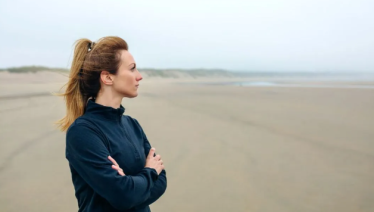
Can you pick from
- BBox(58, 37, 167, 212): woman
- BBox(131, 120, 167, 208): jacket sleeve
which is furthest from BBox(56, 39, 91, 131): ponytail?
BBox(131, 120, 167, 208): jacket sleeve

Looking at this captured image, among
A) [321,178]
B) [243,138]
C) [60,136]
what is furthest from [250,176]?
[60,136]

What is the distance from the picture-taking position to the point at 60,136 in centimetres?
702

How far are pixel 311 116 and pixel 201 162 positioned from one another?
236 inches

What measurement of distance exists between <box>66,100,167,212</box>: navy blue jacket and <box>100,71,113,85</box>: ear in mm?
130

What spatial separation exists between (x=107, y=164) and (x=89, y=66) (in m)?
0.53

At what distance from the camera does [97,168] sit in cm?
142

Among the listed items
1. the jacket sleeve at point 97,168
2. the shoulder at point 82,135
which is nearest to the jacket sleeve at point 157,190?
the jacket sleeve at point 97,168

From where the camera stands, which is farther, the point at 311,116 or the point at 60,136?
the point at 311,116

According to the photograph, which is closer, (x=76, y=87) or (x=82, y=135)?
(x=82, y=135)

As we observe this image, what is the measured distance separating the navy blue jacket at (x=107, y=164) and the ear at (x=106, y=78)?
130mm

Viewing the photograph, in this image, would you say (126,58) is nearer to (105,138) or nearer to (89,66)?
(89,66)

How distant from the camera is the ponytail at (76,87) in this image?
1.63 m

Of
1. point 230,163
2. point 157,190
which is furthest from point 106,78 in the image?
point 230,163

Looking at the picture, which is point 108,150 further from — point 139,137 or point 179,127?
point 179,127
